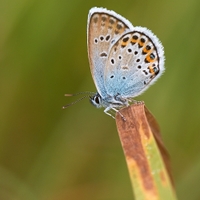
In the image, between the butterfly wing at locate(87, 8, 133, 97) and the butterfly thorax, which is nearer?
the butterfly wing at locate(87, 8, 133, 97)

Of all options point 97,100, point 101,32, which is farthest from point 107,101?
point 101,32

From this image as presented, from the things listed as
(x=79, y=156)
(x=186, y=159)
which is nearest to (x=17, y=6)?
(x=79, y=156)

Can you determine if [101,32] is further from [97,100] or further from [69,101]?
[69,101]

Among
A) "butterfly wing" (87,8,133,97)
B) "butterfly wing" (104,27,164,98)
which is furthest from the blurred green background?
"butterfly wing" (87,8,133,97)

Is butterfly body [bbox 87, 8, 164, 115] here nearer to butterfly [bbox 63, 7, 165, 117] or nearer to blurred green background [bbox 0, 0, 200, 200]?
butterfly [bbox 63, 7, 165, 117]

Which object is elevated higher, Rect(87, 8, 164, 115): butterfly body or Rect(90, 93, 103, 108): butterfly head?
Rect(87, 8, 164, 115): butterfly body

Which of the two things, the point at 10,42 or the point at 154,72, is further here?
the point at 10,42

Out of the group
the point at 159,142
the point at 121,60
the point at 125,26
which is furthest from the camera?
the point at 121,60

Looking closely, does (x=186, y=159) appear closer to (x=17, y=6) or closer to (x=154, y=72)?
(x=154, y=72)
